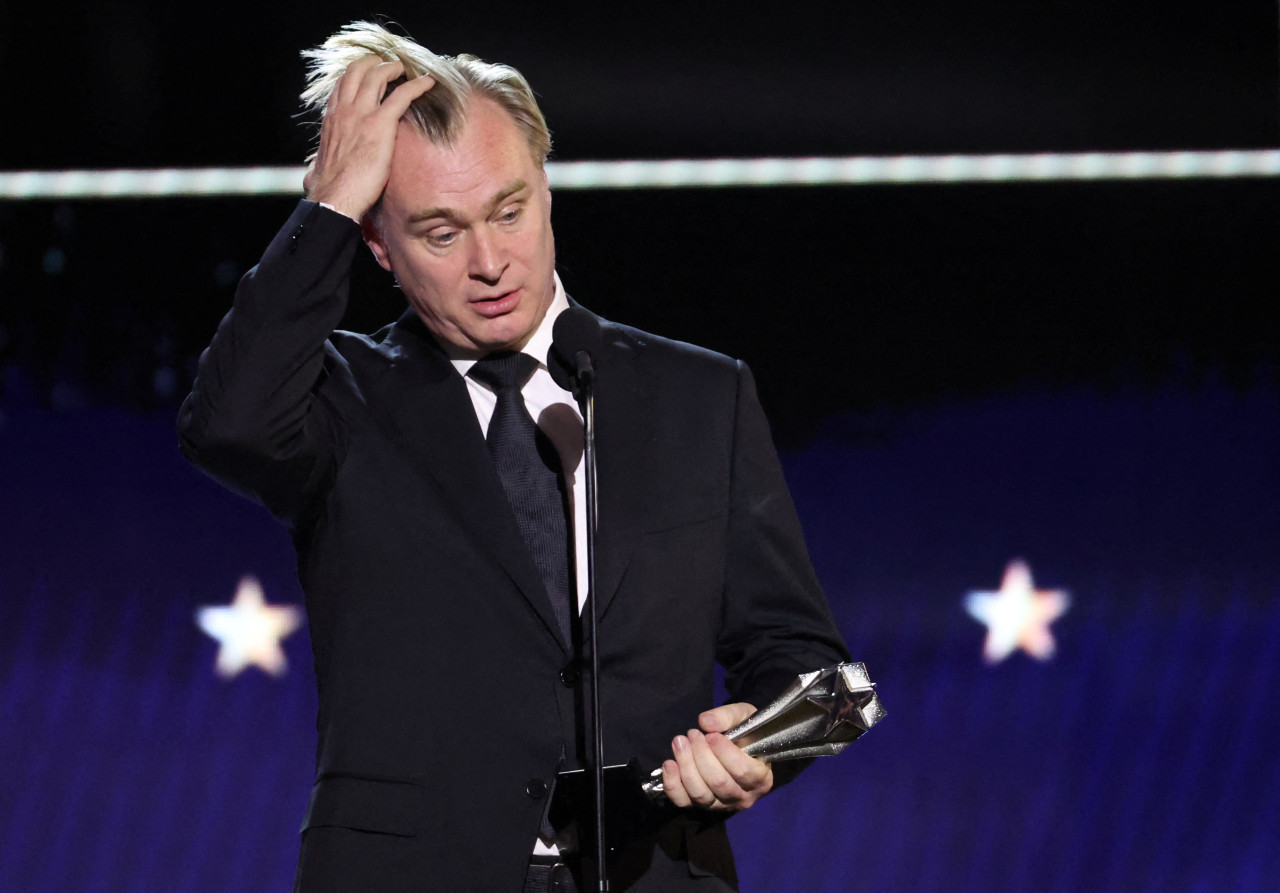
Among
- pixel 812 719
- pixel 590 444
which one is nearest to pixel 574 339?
pixel 590 444

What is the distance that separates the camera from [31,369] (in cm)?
316

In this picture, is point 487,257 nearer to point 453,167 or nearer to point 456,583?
point 453,167

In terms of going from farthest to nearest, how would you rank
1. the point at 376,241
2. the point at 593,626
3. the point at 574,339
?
the point at 376,241
the point at 574,339
the point at 593,626

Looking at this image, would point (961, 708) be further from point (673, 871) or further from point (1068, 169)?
point (673, 871)

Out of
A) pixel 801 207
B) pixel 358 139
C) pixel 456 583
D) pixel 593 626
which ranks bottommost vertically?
pixel 593 626

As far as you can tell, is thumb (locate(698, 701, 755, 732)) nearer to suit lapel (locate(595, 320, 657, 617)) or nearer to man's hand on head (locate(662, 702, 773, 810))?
man's hand on head (locate(662, 702, 773, 810))

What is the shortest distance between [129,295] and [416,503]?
1874 millimetres

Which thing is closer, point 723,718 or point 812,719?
point 812,719

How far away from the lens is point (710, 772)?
4.31 ft

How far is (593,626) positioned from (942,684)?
2007 millimetres

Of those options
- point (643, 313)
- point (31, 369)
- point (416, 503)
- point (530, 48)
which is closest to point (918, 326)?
point (643, 313)

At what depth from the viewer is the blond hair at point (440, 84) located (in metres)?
1.67

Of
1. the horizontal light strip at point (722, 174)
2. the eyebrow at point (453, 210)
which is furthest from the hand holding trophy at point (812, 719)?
the horizontal light strip at point (722, 174)

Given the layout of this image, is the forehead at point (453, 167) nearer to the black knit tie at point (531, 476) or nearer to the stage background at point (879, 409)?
the black knit tie at point (531, 476)
